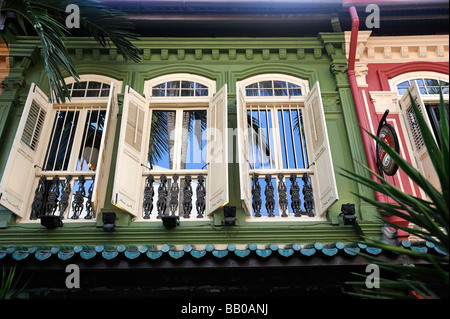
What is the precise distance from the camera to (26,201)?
5.78m

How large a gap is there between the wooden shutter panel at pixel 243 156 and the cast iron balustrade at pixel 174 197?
0.65 meters

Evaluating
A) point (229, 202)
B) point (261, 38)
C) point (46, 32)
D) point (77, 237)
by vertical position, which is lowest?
point (77, 237)

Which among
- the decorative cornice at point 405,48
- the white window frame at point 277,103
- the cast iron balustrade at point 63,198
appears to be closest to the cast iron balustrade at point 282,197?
the white window frame at point 277,103

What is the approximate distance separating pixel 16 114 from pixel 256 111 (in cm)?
393

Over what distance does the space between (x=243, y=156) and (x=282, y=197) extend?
83 cm

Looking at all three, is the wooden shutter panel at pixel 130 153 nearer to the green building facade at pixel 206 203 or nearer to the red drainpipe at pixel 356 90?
the green building facade at pixel 206 203

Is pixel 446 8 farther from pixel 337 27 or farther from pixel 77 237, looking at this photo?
pixel 77 237

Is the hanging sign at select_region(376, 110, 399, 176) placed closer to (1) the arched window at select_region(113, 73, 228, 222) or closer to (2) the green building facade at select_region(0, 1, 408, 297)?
(2) the green building facade at select_region(0, 1, 408, 297)

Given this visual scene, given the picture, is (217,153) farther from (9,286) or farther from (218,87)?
(9,286)

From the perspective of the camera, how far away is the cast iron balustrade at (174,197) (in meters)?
5.77

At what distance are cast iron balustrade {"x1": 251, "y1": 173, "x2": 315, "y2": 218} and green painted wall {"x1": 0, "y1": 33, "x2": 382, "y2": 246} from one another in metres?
0.21
